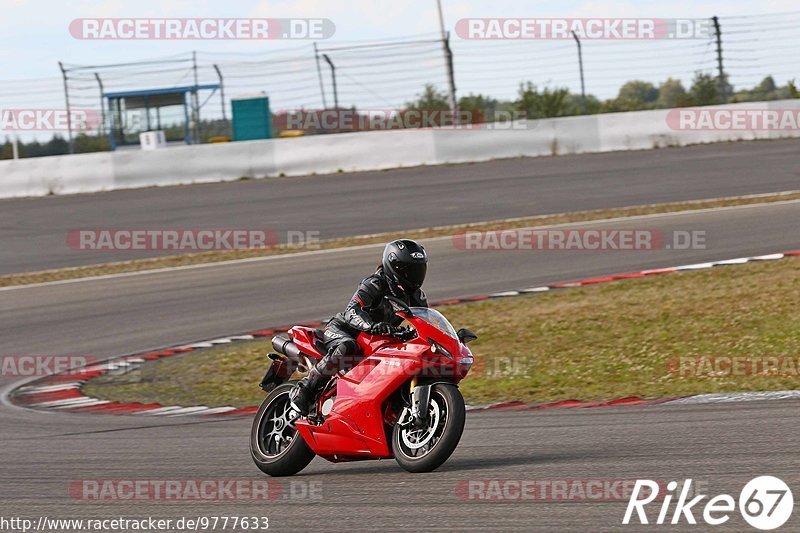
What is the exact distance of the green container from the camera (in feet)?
102

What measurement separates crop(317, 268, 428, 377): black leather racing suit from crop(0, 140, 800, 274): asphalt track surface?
13331 millimetres

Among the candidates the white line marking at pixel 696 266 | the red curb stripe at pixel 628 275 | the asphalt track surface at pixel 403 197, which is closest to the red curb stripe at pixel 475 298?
the red curb stripe at pixel 628 275

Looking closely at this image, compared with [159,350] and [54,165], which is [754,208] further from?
[54,165]

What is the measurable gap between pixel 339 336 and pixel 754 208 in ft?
47.2

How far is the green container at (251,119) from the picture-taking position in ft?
102

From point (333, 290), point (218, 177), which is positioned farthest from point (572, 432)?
point (218, 177)

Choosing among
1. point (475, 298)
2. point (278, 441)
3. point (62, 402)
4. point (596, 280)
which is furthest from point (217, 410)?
point (596, 280)

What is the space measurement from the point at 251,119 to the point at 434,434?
88.2ft

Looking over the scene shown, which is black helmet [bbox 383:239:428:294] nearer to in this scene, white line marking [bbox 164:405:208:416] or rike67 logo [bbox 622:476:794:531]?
rike67 logo [bbox 622:476:794:531]

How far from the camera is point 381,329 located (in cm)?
636

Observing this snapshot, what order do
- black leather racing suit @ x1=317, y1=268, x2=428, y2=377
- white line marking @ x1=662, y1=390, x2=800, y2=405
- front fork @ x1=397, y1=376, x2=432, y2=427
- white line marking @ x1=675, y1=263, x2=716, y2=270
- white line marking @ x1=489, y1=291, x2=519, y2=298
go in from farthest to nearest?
white line marking @ x1=675, y1=263, x2=716, y2=270, white line marking @ x1=489, y1=291, x2=519, y2=298, white line marking @ x1=662, y1=390, x2=800, y2=405, black leather racing suit @ x1=317, y1=268, x2=428, y2=377, front fork @ x1=397, y1=376, x2=432, y2=427

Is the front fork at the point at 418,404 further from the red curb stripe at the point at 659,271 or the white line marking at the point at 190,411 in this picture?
the red curb stripe at the point at 659,271

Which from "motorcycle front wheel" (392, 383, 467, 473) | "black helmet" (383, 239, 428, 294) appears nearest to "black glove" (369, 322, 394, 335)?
"black helmet" (383, 239, 428, 294)

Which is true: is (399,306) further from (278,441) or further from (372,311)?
(278,441)
